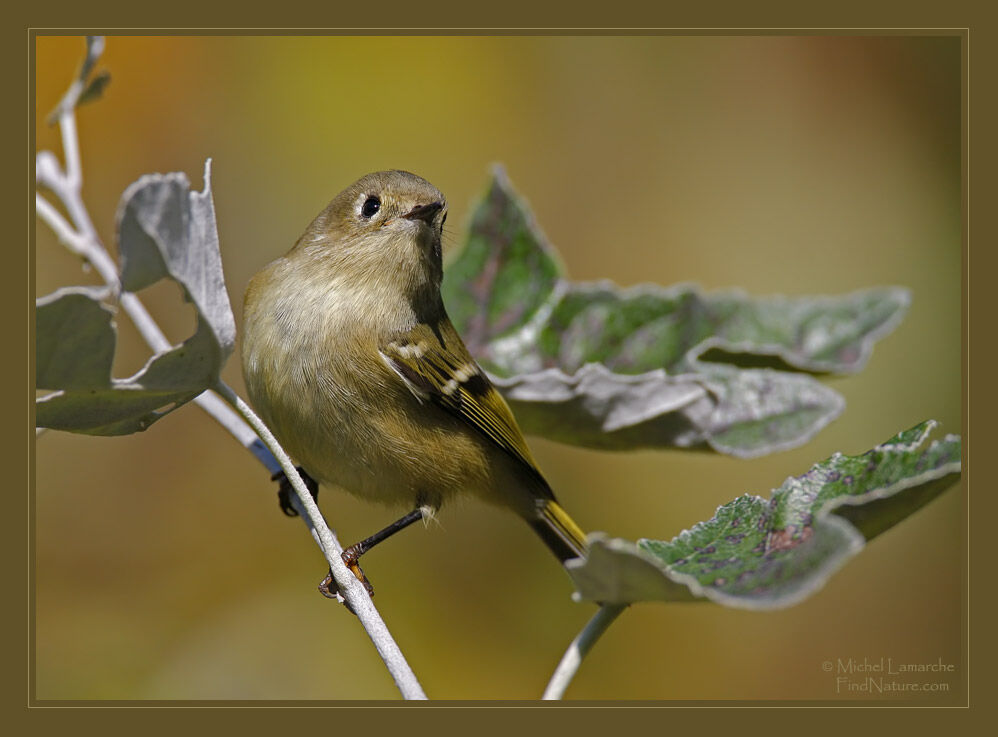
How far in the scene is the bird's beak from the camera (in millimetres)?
2486

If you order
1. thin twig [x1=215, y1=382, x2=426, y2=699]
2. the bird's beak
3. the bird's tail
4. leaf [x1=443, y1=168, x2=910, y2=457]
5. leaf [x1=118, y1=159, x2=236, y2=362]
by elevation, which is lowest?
the bird's tail

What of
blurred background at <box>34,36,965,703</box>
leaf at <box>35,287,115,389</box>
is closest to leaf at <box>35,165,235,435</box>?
leaf at <box>35,287,115,389</box>

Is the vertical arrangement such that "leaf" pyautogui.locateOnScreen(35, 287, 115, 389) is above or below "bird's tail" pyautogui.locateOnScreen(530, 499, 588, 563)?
above

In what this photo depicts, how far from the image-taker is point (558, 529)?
2.88m

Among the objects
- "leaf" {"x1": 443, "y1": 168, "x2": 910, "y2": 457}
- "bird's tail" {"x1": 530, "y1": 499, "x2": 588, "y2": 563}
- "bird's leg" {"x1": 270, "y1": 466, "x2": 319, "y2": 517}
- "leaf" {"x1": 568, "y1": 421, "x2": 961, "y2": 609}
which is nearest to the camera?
"leaf" {"x1": 568, "y1": 421, "x2": 961, "y2": 609}

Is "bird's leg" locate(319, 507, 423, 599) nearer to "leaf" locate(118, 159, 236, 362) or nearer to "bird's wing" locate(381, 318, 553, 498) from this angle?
"bird's wing" locate(381, 318, 553, 498)

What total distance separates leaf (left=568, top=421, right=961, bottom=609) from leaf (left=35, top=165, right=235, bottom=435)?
0.67 m

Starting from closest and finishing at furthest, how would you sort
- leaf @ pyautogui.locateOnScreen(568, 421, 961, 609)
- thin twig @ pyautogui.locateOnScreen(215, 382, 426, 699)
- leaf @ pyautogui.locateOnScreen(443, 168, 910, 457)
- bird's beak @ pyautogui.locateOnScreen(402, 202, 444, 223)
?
leaf @ pyautogui.locateOnScreen(568, 421, 961, 609), thin twig @ pyautogui.locateOnScreen(215, 382, 426, 699), leaf @ pyautogui.locateOnScreen(443, 168, 910, 457), bird's beak @ pyautogui.locateOnScreen(402, 202, 444, 223)

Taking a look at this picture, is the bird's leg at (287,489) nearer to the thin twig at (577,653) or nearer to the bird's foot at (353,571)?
the bird's foot at (353,571)

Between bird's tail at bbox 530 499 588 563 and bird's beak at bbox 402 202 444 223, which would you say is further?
bird's tail at bbox 530 499 588 563

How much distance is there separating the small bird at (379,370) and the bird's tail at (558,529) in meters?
0.03

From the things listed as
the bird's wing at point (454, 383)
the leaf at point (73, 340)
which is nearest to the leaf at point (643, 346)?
the bird's wing at point (454, 383)

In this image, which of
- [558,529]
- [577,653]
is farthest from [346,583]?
[558,529]

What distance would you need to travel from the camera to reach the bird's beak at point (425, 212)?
2.49 m
